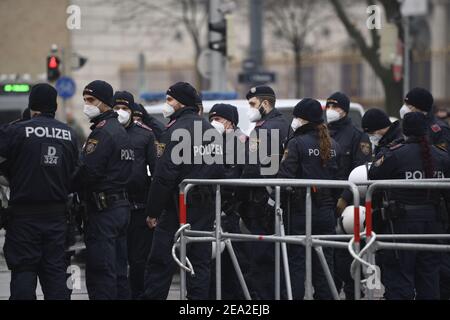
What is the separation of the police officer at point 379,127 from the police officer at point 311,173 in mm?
616

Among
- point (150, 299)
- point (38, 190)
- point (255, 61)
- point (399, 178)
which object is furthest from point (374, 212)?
point (255, 61)

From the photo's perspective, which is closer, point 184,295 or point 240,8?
point 184,295

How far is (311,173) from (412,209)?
3.39 ft

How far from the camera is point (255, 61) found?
26.6m

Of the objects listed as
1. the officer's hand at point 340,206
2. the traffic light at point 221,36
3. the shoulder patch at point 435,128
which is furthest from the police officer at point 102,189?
the traffic light at point 221,36

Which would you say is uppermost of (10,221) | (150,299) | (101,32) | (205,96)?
(101,32)

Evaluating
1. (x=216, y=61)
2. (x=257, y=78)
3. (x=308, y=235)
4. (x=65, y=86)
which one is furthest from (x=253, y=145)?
(x=65, y=86)

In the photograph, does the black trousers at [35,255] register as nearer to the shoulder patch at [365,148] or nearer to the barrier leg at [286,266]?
the barrier leg at [286,266]

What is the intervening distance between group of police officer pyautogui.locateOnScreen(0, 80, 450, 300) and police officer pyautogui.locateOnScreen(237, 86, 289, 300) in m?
0.01

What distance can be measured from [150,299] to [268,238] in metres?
1.46

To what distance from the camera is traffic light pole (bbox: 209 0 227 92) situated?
21.3 m

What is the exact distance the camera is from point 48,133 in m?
8.62

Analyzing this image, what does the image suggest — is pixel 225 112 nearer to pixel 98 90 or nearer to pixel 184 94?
pixel 184 94

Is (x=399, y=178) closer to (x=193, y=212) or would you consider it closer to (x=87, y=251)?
(x=193, y=212)
